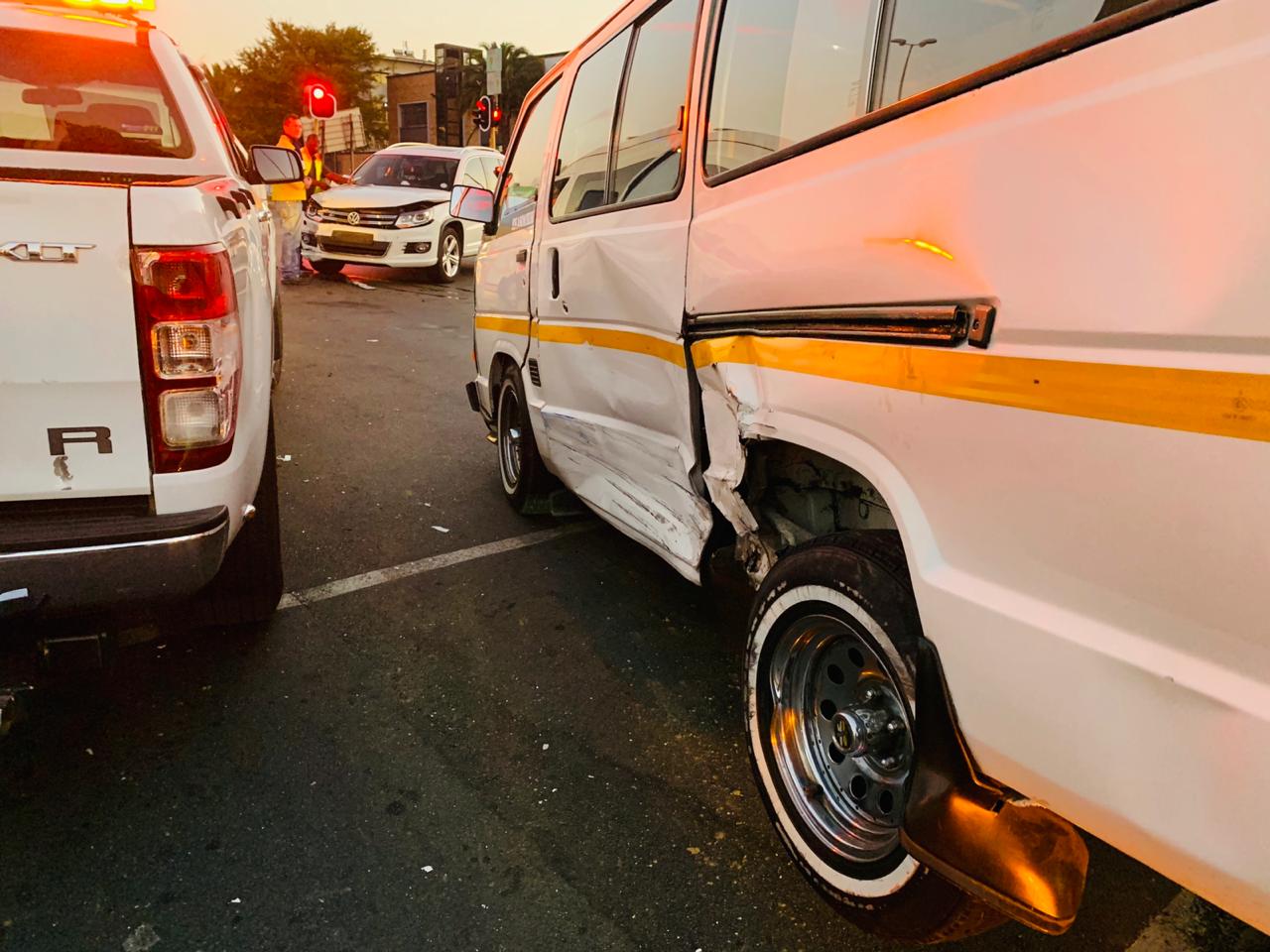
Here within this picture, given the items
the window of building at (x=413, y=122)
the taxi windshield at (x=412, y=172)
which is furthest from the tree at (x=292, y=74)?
the taxi windshield at (x=412, y=172)

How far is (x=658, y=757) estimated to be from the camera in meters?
2.57

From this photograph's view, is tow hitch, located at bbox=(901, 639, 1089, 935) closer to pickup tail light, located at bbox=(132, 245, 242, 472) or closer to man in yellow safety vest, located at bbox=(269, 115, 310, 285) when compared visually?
pickup tail light, located at bbox=(132, 245, 242, 472)

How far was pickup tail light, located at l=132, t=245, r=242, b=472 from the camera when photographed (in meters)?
1.97

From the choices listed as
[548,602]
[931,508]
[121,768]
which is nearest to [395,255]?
[548,602]

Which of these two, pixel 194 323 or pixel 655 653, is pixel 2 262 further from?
pixel 655 653

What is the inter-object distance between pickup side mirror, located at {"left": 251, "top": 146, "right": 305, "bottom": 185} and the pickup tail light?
2.43m

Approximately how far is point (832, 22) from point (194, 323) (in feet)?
5.38

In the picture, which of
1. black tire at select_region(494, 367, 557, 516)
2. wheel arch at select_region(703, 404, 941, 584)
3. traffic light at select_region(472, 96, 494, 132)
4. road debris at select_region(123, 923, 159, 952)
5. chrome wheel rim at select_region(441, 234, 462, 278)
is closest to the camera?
road debris at select_region(123, 923, 159, 952)

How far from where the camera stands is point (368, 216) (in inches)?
472

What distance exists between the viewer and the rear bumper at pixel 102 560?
1.94 metres

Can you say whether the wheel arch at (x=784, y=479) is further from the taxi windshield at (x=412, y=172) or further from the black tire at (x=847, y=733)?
the taxi windshield at (x=412, y=172)

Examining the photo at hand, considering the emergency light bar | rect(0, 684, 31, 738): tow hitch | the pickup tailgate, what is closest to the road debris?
rect(0, 684, 31, 738): tow hitch

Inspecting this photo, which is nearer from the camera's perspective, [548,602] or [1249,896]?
[1249,896]

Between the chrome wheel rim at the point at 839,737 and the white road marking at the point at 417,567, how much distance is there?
2056 millimetres
